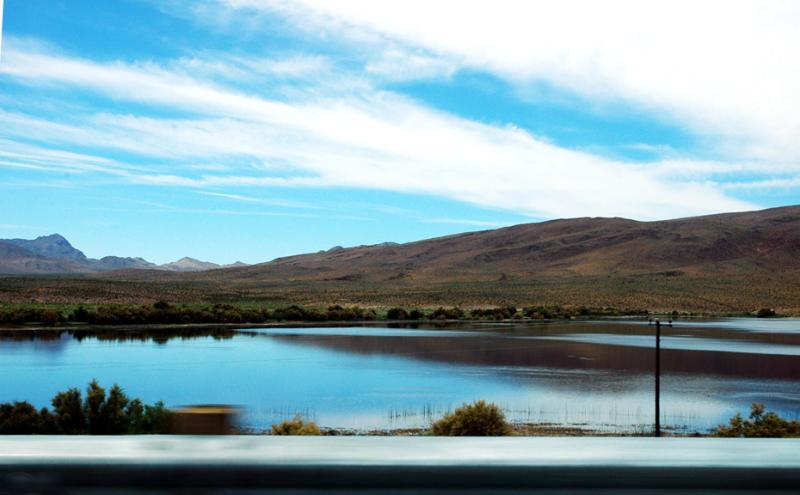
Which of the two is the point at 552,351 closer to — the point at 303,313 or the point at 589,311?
the point at 303,313

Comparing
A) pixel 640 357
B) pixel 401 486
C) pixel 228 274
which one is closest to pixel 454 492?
pixel 401 486

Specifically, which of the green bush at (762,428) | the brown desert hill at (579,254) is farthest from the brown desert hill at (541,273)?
the green bush at (762,428)

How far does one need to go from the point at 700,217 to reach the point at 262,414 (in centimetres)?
13900

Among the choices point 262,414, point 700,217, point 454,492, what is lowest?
point 262,414

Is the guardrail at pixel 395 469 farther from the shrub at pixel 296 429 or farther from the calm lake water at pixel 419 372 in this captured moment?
the calm lake water at pixel 419 372

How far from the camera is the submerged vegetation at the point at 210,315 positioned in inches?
1911

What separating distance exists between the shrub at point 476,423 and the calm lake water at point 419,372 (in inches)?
120

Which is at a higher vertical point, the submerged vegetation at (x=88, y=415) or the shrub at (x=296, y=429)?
the shrub at (x=296, y=429)

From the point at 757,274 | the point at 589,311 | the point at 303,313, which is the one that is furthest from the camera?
the point at 757,274

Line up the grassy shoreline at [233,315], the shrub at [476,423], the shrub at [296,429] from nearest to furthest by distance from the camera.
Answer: the shrub at [296,429]
the shrub at [476,423]
the grassy shoreline at [233,315]

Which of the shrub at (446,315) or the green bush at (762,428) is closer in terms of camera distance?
the green bush at (762,428)

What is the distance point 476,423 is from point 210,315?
40.0 metres

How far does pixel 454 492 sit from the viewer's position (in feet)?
5.21

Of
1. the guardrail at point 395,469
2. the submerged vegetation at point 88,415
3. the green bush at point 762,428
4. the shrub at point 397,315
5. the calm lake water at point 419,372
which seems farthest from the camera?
the shrub at point 397,315
